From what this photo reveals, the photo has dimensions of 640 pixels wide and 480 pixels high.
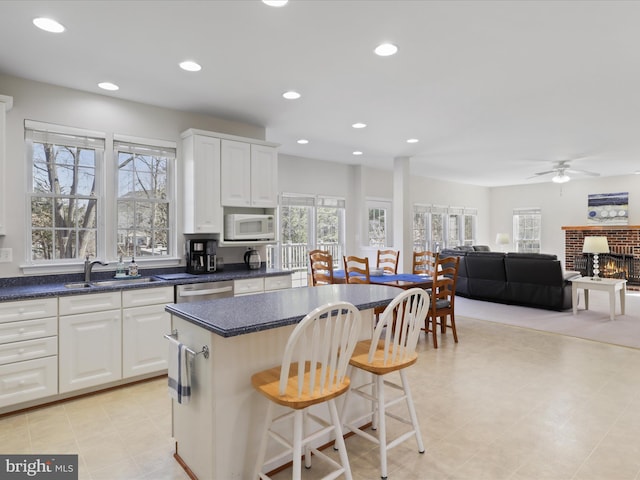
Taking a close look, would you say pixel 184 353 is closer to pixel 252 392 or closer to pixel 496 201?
pixel 252 392

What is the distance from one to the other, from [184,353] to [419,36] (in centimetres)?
249

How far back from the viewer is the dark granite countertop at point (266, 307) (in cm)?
183

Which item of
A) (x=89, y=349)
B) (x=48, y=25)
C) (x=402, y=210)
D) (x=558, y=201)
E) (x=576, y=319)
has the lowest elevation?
(x=576, y=319)

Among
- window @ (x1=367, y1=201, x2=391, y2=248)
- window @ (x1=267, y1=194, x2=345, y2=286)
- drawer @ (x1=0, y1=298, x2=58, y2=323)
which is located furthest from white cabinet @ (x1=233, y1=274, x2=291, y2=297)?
window @ (x1=367, y1=201, x2=391, y2=248)

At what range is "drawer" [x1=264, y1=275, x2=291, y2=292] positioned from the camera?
4.20 metres

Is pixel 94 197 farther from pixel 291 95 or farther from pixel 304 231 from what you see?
pixel 304 231

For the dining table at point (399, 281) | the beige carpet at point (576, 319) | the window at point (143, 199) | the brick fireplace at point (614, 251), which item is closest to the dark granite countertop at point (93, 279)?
the window at point (143, 199)

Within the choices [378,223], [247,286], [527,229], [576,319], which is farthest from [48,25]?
[527,229]

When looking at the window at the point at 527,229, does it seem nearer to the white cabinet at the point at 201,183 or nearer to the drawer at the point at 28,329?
the white cabinet at the point at 201,183

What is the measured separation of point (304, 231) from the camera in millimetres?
7000

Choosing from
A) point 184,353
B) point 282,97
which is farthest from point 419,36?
point 184,353

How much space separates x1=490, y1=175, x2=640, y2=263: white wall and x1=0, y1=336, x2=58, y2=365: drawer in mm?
10640

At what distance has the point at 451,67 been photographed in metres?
3.12

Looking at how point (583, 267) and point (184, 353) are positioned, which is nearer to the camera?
point (184, 353)
